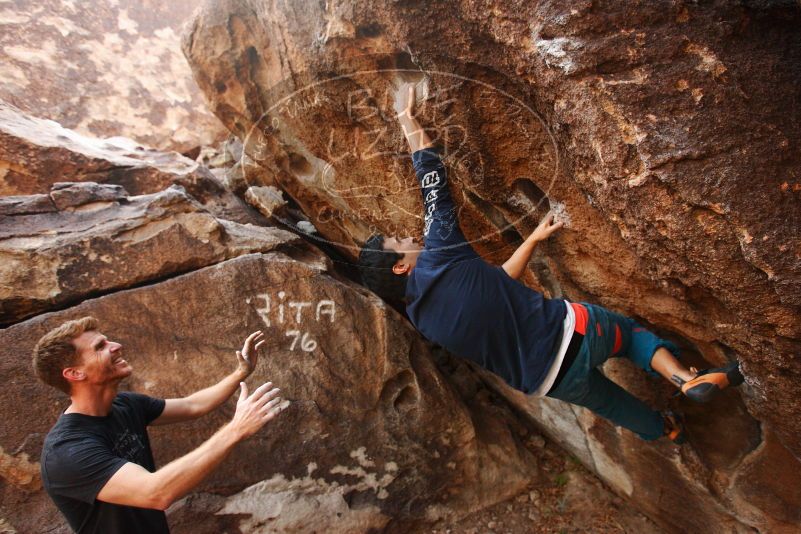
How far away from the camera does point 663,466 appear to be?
2584mm

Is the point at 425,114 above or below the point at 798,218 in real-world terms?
above

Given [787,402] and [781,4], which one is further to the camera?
[787,402]

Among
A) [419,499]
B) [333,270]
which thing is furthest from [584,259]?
[419,499]

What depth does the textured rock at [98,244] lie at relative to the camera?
2.33m

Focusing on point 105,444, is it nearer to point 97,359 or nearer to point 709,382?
point 97,359

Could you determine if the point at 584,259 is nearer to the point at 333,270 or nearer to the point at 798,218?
the point at 798,218

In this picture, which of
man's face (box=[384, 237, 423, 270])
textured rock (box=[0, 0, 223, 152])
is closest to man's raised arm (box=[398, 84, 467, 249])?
man's face (box=[384, 237, 423, 270])

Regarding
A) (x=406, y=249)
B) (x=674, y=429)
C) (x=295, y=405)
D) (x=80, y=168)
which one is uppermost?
(x=80, y=168)

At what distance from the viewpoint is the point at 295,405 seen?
8.48 ft

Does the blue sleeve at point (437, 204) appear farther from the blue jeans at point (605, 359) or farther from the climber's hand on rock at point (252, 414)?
the climber's hand on rock at point (252, 414)

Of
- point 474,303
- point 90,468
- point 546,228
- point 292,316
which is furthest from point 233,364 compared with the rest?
point 546,228

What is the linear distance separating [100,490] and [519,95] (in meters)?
2.22

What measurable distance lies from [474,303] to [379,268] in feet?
2.68

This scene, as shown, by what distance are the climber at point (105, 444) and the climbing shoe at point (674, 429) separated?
2.12 metres
